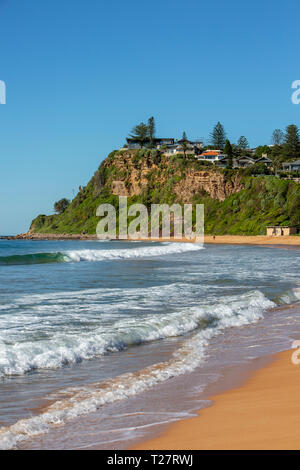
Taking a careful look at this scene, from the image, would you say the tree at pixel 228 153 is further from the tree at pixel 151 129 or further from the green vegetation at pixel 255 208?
the tree at pixel 151 129

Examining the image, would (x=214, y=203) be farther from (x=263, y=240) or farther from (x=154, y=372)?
(x=154, y=372)

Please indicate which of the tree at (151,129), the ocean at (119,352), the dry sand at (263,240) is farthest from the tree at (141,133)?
the ocean at (119,352)

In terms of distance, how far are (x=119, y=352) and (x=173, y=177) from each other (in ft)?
318

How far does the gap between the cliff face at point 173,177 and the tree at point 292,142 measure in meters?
23.1

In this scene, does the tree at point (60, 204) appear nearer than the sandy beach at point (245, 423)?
No

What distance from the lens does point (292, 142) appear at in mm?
109375

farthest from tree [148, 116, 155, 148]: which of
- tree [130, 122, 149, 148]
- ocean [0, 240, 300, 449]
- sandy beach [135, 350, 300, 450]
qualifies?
sandy beach [135, 350, 300, 450]

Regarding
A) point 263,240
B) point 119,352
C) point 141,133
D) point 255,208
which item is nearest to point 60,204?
point 141,133

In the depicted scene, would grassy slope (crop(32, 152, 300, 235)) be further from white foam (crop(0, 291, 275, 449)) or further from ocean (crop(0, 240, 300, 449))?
white foam (crop(0, 291, 275, 449))

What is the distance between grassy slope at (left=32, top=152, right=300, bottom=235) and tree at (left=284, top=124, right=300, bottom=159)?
23184 mm

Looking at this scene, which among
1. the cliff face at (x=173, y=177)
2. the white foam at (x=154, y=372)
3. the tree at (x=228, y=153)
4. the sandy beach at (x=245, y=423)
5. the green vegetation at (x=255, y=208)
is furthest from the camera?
the tree at (x=228, y=153)

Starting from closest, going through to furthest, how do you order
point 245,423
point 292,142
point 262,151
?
point 245,423, point 292,142, point 262,151

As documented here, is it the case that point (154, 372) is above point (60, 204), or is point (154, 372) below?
below

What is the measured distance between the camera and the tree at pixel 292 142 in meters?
109
